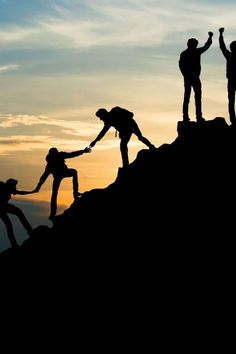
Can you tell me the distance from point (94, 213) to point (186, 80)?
23.7ft

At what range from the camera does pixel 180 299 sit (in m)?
31.1

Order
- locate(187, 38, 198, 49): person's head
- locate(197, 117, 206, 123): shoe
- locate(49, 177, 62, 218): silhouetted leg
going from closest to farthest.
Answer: locate(187, 38, 198, 49): person's head
locate(49, 177, 62, 218): silhouetted leg
locate(197, 117, 206, 123): shoe

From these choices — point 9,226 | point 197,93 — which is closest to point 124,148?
point 197,93

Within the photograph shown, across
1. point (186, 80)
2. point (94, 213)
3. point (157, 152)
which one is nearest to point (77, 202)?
point (94, 213)

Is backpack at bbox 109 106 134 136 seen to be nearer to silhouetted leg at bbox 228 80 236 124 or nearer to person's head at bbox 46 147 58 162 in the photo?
person's head at bbox 46 147 58 162

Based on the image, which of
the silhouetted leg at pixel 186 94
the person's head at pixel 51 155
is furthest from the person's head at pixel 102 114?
the silhouetted leg at pixel 186 94

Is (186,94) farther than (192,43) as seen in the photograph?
Yes

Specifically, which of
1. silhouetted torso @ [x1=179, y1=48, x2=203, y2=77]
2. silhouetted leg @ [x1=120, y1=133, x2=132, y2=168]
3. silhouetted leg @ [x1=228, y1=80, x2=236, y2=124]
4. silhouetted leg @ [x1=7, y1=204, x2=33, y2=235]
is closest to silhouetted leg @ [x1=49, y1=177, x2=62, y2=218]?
silhouetted leg @ [x1=7, y1=204, x2=33, y2=235]

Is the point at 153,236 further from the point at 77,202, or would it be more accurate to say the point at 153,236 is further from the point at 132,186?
the point at 77,202

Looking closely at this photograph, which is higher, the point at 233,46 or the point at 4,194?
the point at 233,46

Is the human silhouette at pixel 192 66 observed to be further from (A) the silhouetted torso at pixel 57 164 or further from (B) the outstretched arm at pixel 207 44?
(A) the silhouetted torso at pixel 57 164

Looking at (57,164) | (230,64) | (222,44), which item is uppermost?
(222,44)

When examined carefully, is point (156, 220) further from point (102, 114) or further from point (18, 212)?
point (18, 212)

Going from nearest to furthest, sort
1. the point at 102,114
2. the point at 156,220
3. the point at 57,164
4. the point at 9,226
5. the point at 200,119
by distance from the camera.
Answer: the point at 156,220, the point at 102,114, the point at 57,164, the point at 9,226, the point at 200,119
